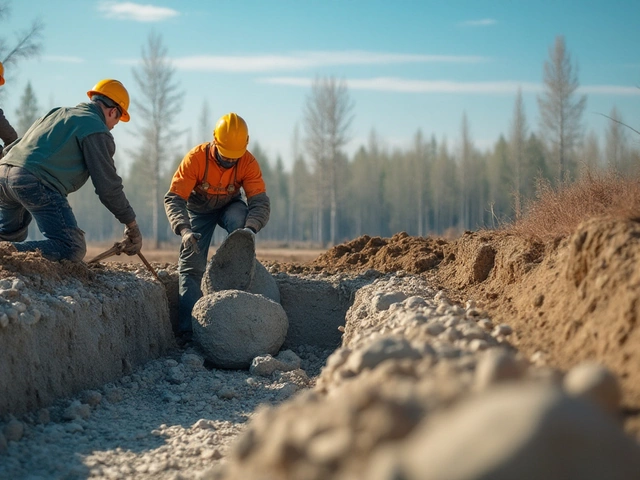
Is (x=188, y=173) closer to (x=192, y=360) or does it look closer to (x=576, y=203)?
(x=192, y=360)

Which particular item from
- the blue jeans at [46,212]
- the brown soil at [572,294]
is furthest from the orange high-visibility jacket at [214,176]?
the brown soil at [572,294]

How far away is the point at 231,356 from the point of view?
637 centimetres

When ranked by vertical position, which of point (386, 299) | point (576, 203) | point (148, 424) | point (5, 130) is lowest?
point (148, 424)

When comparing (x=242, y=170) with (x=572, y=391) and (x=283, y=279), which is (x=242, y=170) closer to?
(x=283, y=279)

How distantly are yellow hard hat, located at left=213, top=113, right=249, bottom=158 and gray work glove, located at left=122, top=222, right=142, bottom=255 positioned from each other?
1266 millimetres

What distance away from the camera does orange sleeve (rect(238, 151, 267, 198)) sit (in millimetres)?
7547

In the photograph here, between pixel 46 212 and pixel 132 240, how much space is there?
0.96 m

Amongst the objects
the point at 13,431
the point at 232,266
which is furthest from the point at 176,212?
the point at 13,431

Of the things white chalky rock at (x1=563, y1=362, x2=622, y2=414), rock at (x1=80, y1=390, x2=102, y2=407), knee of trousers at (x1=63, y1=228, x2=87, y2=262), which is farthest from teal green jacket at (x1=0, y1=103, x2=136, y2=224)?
white chalky rock at (x1=563, y1=362, x2=622, y2=414)

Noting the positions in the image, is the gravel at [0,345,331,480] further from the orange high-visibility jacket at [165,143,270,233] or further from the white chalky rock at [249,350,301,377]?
the orange high-visibility jacket at [165,143,270,233]

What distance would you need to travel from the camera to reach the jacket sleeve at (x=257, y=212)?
7.32m

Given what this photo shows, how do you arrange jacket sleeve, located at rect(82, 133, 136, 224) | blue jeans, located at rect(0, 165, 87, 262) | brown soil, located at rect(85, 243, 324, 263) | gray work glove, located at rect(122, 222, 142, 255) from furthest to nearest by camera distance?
brown soil, located at rect(85, 243, 324, 263)
gray work glove, located at rect(122, 222, 142, 255)
jacket sleeve, located at rect(82, 133, 136, 224)
blue jeans, located at rect(0, 165, 87, 262)

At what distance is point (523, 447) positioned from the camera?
1825mm

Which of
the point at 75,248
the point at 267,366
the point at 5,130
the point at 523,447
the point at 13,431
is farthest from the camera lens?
the point at 5,130
